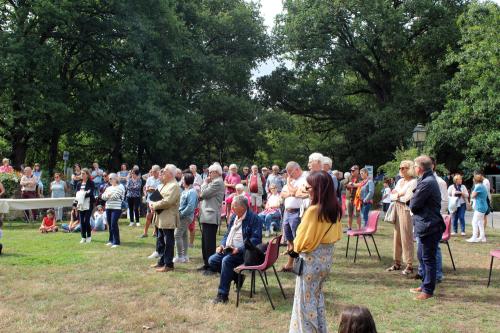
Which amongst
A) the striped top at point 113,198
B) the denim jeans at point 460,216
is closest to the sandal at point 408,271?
the striped top at point 113,198

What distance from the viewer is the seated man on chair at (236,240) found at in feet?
20.1

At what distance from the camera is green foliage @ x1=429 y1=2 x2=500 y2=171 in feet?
74.4

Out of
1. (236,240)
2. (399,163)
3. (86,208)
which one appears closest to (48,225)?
(86,208)

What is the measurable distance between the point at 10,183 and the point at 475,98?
21.0 meters

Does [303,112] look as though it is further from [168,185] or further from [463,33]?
[168,185]

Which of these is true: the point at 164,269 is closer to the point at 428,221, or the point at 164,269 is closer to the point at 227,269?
the point at 227,269

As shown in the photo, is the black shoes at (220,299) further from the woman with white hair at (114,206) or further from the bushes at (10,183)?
the bushes at (10,183)

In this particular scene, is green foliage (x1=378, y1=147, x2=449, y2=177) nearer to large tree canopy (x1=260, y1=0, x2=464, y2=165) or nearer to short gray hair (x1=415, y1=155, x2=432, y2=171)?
large tree canopy (x1=260, y1=0, x2=464, y2=165)

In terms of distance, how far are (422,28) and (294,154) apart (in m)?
12.2

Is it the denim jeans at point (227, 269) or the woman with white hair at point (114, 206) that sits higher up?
the woman with white hair at point (114, 206)

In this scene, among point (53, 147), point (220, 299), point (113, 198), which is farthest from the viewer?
point (53, 147)

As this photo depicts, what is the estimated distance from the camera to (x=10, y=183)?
1557cm

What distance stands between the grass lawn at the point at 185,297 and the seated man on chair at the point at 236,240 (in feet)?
0.83

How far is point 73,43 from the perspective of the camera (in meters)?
23.7
